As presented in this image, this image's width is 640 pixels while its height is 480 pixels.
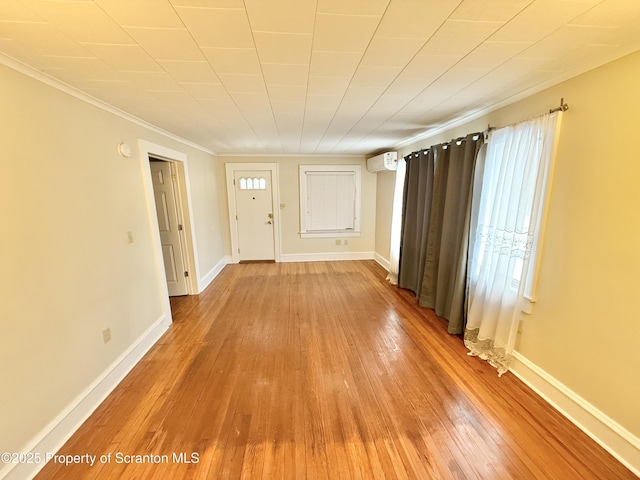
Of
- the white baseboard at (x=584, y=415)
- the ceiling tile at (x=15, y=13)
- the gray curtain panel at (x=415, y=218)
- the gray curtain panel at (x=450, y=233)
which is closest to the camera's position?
the ceiling tile at (x=15, y=13)

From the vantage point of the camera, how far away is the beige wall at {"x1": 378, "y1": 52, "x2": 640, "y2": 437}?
4.51 feet

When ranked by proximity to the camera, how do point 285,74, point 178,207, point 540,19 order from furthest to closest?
1. point 178,207
2. point 285,74
3. point 540,19

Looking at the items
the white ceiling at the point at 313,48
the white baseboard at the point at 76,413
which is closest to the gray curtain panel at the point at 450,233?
the white ceiling at the point at 313,48

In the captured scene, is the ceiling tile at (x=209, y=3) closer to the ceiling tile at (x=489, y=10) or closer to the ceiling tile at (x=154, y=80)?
the ceiling tile at (x=154, y=80)

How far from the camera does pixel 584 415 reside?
1601 mm

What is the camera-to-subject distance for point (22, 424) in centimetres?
135

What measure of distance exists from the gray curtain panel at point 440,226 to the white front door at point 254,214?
2774mm

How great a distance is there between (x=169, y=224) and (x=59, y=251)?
81.8 inches

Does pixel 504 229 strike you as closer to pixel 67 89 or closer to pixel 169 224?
pixel 67 89

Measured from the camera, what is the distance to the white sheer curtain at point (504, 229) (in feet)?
6.03

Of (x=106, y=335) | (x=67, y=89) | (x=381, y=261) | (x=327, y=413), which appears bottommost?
(x=327, y=413)

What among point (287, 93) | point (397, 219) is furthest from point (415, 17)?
point (397, 219)

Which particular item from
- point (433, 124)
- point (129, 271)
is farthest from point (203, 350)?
point (433, 124)

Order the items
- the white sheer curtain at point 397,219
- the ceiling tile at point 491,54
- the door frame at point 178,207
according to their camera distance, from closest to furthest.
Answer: the ceiling tile at point 491,54
the door frame at point 178,207
the white sheer curtain at point 397,219
